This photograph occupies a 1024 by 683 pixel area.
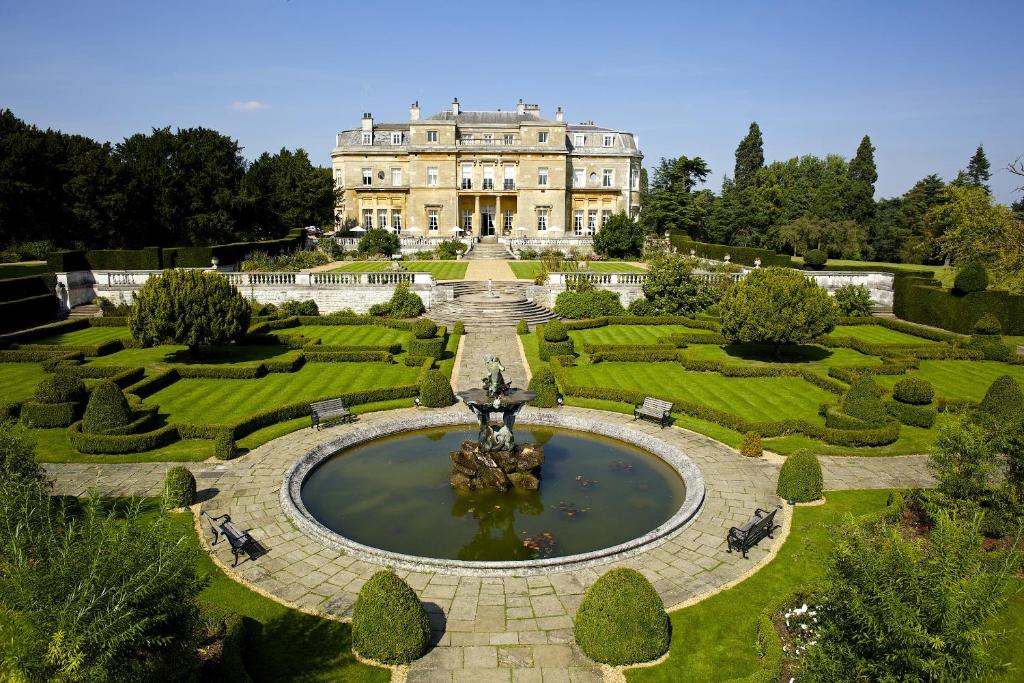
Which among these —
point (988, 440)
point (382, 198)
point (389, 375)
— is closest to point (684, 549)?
point (988, 440)

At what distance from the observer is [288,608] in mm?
11914

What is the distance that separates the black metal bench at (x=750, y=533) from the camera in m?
13.8

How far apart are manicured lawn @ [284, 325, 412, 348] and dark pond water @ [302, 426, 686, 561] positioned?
14.0 metres

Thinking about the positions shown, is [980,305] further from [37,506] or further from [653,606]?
[37,506]

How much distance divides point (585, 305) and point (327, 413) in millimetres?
22621

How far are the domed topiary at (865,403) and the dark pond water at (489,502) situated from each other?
7.41 metres

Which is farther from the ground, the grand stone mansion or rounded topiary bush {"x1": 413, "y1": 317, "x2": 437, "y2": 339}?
the grand stone mansion

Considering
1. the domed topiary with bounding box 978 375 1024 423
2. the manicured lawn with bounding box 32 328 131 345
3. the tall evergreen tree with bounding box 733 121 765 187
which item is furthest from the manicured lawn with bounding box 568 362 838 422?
the tall evergreen tree with bounding box 733 121 765 187

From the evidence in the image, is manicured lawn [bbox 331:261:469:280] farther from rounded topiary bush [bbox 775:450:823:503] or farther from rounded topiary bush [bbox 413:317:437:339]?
rounded topiary bush [bbox 775:450:823:503]

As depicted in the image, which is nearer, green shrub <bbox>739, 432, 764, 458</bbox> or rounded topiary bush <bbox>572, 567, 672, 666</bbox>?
rounded topiary bush <bbox>572, 567, 672, 666</bbox>

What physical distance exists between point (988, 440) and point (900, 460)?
6.66 metres

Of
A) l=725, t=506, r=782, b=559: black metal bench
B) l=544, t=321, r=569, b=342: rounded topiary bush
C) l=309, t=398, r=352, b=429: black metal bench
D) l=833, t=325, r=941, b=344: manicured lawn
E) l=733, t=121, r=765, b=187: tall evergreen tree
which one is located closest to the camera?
l=725, t=506, r=782, b=559: black metal bench

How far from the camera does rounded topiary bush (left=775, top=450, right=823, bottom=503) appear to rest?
16.4m

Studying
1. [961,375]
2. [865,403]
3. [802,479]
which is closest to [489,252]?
[961,375]
